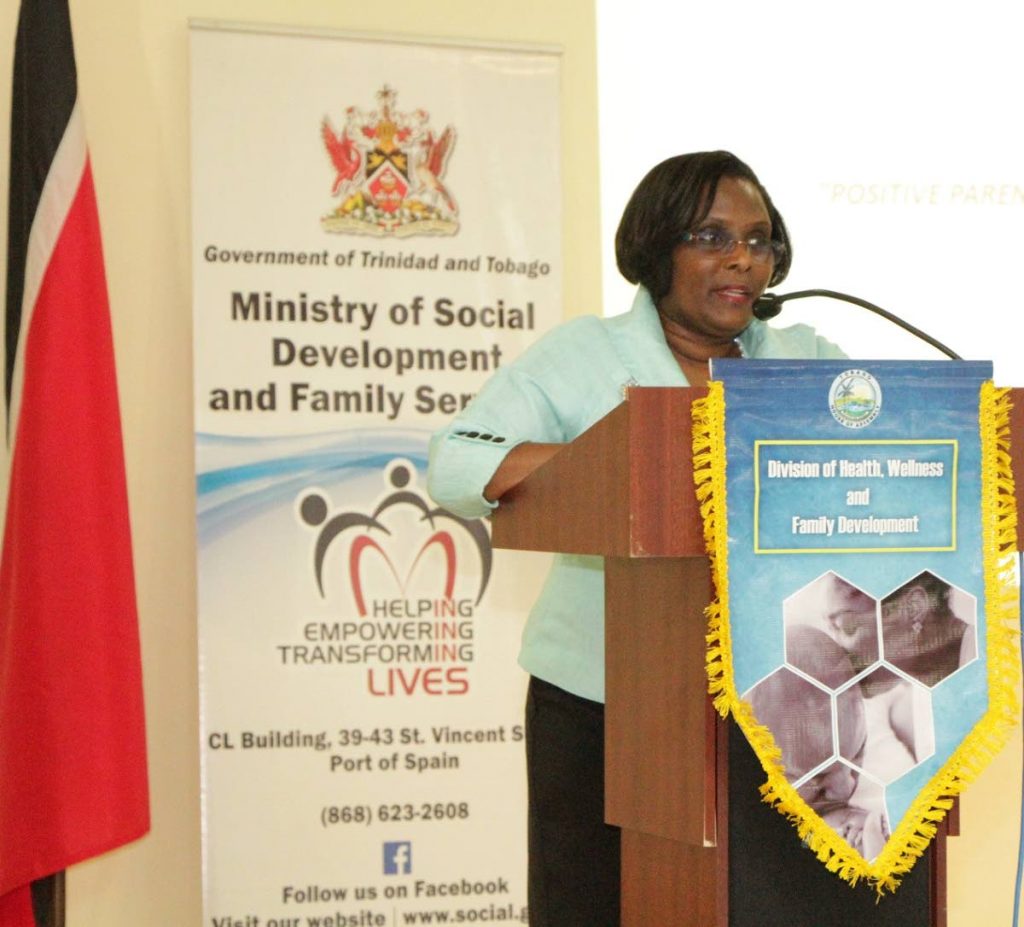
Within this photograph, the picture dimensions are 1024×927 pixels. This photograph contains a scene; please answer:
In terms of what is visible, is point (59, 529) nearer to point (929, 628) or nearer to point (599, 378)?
point (599, 378)

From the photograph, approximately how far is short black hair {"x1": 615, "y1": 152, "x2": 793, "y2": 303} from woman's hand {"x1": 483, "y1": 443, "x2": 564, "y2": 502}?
0.39 metres

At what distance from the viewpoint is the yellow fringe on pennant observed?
1463 millimetres

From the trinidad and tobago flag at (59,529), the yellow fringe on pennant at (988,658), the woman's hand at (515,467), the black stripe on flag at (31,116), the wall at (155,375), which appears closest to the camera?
the yellow fringe on pennant at (988,658)

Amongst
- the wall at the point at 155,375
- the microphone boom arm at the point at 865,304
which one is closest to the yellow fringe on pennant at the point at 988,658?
the microphone boom arm at the point at 865,304

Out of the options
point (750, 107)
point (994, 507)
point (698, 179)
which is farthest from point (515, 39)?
point (994, 507)

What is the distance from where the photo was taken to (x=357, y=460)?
344 centimetres

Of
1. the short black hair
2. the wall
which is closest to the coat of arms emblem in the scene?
the wall

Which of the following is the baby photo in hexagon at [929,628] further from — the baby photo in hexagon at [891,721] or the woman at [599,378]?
the woman at [599,378]

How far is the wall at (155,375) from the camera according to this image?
11.3ft

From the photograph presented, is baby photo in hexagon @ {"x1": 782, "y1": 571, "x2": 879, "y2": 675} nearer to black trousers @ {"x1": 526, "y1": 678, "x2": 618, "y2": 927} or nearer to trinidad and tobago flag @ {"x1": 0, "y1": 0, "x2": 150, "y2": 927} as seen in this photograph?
black trousers @ {"x1": 526, "y1": 678, "x2": 618, "y2": 927}

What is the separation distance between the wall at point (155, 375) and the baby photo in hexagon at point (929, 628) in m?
2.31

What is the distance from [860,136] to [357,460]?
1.52 m

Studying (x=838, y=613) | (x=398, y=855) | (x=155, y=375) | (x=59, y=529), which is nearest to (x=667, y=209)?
(x=838, y=613)

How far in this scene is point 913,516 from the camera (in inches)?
60.0
